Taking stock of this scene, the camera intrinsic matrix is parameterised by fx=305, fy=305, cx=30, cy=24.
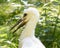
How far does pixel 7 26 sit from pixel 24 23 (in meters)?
1.13

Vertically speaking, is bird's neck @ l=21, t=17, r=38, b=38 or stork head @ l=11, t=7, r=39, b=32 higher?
stork head @ l=11, t=7, r=39, b=32

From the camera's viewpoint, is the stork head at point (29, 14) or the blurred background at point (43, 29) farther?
the blurred background at point (43, 29)

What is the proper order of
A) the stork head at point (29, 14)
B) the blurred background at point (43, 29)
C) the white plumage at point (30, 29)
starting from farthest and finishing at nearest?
the blurred background at point (43, 29)
the stork head at point (29, 14)
the white plumage at point (30, 29)

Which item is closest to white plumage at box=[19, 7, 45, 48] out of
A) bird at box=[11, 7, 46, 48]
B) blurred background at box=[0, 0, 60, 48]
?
bird at box=[11, 7, 46, 48]

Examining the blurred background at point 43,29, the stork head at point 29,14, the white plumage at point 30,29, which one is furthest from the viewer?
the blurred background at point 43,29

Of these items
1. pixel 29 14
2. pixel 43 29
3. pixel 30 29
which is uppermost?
pixel 29 14

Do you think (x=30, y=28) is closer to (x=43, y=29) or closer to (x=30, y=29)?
(x=30, y=29)

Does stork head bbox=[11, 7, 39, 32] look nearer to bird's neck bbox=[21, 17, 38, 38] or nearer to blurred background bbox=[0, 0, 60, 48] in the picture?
bird's neck bbox=[21, 17, 38, 38]

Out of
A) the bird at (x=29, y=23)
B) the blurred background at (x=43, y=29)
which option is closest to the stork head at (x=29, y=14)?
the bird at (x=29, y=23)

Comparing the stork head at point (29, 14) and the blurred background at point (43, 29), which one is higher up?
the stork head at point (29, 14)

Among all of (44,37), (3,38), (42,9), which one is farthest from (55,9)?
(3,38)

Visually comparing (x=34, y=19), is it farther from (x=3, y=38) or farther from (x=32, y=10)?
(x=3, y=38)

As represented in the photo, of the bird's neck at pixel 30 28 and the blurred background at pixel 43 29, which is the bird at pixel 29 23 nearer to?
the bird's neck at pixel 30 28

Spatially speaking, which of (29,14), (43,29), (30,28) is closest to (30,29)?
(30,28)
